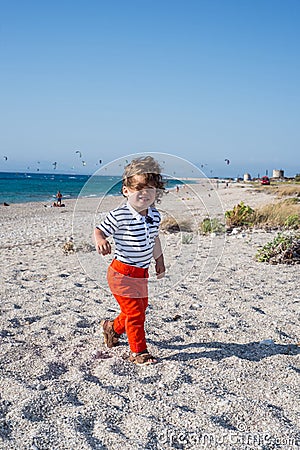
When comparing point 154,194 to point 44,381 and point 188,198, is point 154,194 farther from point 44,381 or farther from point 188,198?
point 44,381

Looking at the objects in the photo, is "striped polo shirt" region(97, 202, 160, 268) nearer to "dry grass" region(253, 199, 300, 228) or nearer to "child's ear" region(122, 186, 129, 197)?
"child's ear" region(122, 186, 129, 197)

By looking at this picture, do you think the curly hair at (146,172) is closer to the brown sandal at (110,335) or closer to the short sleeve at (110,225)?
the short sleeve at (110,225)

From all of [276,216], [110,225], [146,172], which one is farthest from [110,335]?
[276,216]

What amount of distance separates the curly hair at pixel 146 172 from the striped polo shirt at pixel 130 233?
0.66 feet

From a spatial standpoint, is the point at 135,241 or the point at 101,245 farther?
the point at 135,241

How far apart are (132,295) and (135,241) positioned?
407mm

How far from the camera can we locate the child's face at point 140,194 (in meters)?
3.59

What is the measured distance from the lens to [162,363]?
3629 mm

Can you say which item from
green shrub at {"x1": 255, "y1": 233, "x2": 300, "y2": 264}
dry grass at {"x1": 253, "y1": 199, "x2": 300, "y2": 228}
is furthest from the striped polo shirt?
dry grass at {"x1": 253, "y1": 199, "x2": 300, "y2": 228}

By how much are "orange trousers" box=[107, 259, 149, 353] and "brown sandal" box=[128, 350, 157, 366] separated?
3 centimetres

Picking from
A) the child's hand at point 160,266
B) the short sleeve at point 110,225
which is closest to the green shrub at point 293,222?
the child's hand at point 160,266

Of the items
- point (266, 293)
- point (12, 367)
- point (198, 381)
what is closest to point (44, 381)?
point (12, 367)

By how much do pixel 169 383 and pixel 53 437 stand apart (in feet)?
3.11

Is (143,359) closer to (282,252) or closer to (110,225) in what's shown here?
(110,225)
